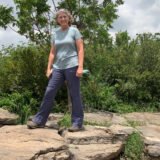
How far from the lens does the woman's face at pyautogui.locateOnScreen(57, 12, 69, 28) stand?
7020 millimetres

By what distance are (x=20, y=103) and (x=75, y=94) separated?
2769mm

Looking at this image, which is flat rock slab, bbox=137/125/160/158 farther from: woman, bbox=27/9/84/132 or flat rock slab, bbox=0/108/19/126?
flat rock slab, bbox=0/108/19/126

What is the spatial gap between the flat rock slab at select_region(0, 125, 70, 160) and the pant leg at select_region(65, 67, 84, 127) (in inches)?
16.0

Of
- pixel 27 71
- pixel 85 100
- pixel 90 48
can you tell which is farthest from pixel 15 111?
pixel 90 48

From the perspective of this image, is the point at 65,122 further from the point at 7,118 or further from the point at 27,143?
the point at 27,143

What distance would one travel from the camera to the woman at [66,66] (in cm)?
704

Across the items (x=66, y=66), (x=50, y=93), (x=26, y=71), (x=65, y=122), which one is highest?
(x=66, y=66)

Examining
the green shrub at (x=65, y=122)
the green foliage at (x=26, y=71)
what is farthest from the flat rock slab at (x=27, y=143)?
the green foliage at (x=26, y=71)

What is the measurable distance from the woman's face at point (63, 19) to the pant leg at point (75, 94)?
684mm

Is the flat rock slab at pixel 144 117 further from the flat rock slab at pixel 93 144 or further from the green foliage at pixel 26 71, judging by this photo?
the green foliage at pixel 26 71

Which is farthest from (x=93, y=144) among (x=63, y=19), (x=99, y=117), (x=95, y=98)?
(x=95, y=98)

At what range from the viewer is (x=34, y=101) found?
9734mm

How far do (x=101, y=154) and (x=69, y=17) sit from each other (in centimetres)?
212

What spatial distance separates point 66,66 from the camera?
7074 millimetres
